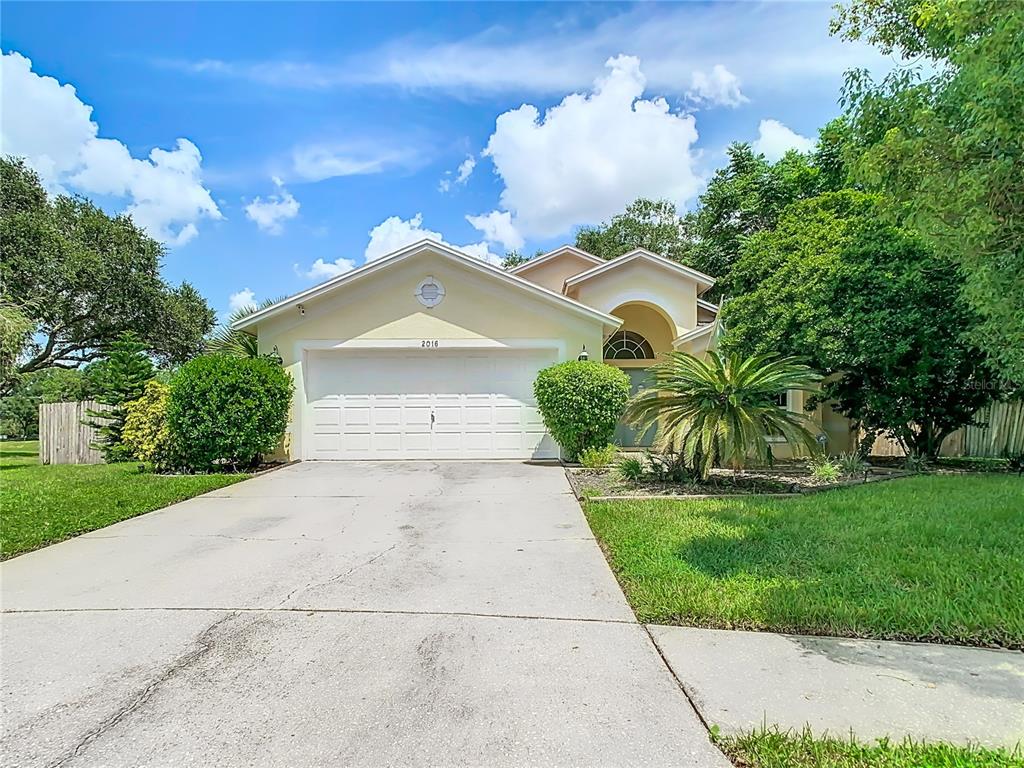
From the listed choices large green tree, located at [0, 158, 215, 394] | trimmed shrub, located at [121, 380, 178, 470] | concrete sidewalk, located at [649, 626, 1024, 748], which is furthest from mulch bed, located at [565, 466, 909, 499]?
large green tree, located at [0, 158, 215, 394]

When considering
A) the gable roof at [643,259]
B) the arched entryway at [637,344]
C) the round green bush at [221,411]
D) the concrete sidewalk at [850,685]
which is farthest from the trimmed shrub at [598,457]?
the concrete sidewalk at [850,685]

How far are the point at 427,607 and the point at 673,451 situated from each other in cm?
556

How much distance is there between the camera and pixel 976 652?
10.8ft

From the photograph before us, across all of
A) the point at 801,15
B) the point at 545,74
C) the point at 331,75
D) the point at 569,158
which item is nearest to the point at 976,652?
the point at 801,15

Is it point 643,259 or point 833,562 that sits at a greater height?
point 643,259

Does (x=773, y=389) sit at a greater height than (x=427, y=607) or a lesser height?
greater

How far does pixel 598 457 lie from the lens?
11133mm

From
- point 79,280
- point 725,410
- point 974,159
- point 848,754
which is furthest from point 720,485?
point 79,280

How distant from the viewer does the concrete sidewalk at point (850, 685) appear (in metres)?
2.58

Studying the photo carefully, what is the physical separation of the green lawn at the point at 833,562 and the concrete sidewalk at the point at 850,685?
208mm

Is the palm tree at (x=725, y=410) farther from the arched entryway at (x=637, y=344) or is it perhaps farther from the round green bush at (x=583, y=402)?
the arched entryway at (x=637, y=344)

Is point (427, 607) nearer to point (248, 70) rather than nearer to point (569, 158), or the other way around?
point (248, 70)

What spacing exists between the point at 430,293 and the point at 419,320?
68cm

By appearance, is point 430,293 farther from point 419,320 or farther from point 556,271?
point 556,271
